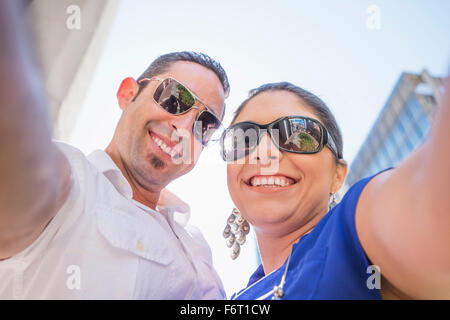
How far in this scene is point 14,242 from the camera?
0.95 meters

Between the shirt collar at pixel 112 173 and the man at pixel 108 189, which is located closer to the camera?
the man at pixel 108 189

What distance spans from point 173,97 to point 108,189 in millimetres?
998

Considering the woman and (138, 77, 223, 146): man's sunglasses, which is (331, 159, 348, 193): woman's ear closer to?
the woman

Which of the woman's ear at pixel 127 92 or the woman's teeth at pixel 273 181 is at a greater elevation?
the woman's ear at pixel 127 92

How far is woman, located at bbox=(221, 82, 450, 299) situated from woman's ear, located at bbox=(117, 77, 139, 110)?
3.25 feet

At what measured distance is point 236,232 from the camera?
2.31 metres

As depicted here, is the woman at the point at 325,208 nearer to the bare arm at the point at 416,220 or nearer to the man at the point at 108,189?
the bare arm at the point at 416,220

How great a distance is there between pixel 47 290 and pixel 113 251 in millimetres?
284

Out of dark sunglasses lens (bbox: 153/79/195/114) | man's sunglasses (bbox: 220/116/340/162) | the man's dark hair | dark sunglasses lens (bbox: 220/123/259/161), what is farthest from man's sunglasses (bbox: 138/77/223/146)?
man's sunglasses (bbox: 220/116/340/162)

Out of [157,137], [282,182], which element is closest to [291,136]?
[282,182]

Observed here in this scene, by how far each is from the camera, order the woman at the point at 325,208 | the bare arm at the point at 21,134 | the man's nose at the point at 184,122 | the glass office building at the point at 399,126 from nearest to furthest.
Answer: the bare arm at the point at 21,134 → the woman at the point at 325,208 → the man's nose at the point at 184,122 → the glass office building at the point at 399,126

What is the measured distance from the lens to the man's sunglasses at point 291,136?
1.62 meters

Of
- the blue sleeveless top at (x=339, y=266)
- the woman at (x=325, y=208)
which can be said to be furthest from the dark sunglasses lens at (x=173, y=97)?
the blue sleeveless top at (x=339, y=266)

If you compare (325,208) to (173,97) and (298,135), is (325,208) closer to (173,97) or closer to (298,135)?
(298,135)
